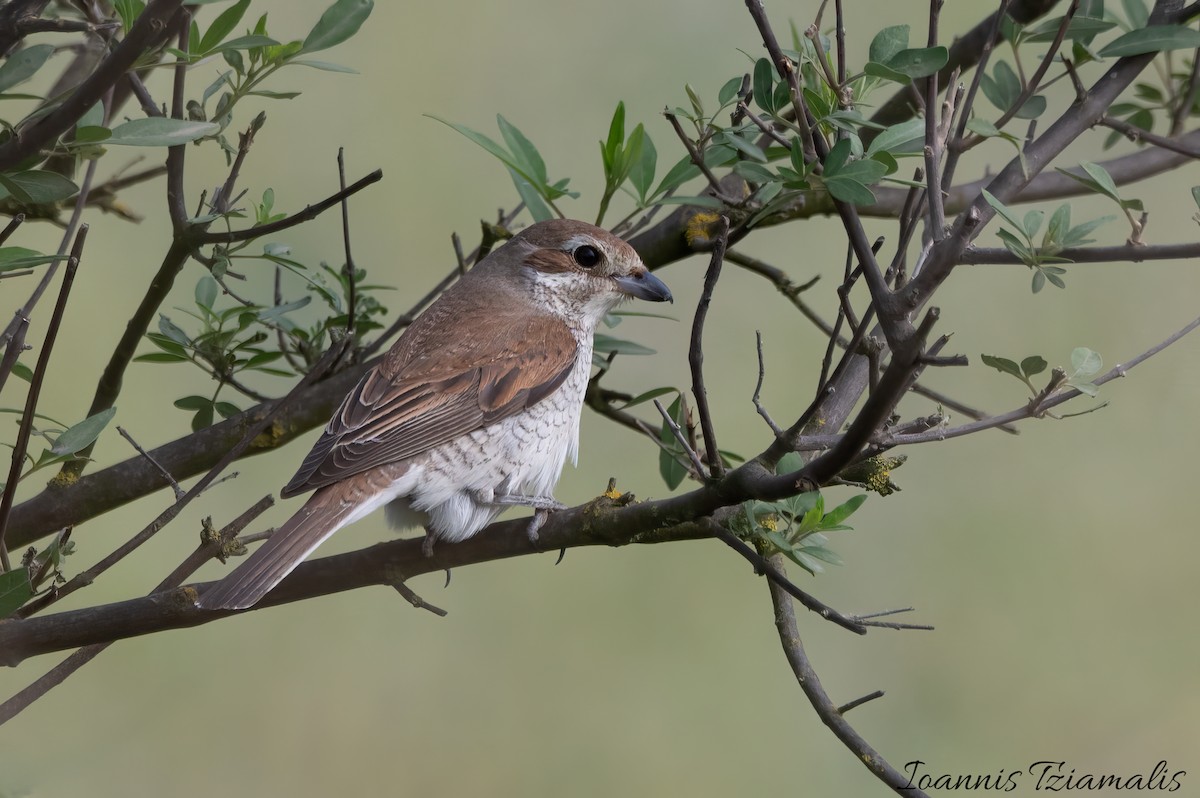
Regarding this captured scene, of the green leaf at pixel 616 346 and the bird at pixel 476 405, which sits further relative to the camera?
the green leaf at pixel 616 346

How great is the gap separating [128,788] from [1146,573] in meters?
5.03

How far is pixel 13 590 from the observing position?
2160 millimetres

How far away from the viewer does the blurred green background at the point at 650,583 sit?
17.7 ft

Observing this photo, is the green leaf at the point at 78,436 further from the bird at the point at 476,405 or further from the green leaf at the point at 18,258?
the bird at the point at 476,405

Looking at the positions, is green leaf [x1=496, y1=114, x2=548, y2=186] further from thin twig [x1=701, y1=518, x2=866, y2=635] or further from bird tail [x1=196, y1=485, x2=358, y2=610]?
thin twig [x1=701, y1=518, x2=866, y2=635]

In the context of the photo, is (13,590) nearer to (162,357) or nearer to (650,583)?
(162,357)

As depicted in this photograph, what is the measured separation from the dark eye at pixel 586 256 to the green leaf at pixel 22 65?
6.29 ft

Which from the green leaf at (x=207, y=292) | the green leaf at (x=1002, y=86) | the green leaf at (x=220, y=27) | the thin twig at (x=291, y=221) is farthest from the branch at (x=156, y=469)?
the green leaf at (x=1002, y=86)

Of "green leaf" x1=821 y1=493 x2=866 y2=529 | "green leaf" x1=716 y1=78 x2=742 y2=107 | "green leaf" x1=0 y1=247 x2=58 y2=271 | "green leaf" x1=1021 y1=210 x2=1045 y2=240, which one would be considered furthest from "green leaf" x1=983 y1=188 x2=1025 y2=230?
"green leaf" x1=0 y1=247 x2=58 y2=271

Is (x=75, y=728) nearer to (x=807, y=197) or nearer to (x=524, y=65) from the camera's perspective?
(x=807, y=197)

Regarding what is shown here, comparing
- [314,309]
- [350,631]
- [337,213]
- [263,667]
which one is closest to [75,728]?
[263,667]

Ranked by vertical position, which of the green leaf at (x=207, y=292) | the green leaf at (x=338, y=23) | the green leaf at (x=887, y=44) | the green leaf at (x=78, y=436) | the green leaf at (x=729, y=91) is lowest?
the green leaf at (x=887, y=44)

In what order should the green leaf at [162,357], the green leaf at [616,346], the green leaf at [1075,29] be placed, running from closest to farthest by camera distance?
the green leaf at [1075,29] < the green leaf at [162,357] < the green leaf at [616,346]

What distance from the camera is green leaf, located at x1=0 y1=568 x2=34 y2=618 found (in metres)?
2.14
